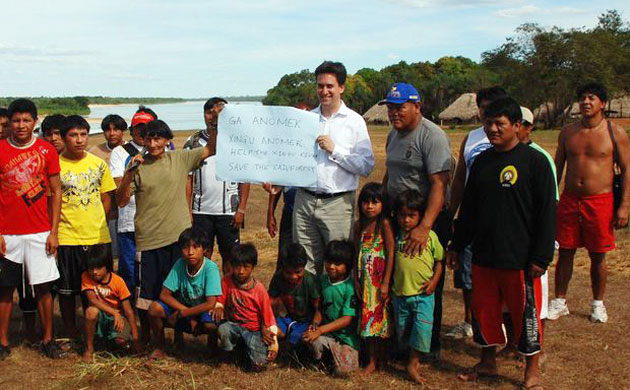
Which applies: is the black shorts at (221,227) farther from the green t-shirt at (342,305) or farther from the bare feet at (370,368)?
the bare feet at (370,368)

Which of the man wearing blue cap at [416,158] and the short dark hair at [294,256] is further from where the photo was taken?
the short dark hair at [294,256]

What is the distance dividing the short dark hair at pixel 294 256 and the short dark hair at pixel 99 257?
154 cm

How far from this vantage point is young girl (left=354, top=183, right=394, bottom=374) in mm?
4664

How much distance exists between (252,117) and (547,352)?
3189mm

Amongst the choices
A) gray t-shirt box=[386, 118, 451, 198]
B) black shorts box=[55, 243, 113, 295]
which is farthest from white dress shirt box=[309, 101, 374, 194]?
black shorts box=[55, 243, 113, 295]

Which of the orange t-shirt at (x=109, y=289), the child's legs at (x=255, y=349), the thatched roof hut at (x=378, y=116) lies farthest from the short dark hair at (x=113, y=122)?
the thatched roof hut at (x=378, y=116)

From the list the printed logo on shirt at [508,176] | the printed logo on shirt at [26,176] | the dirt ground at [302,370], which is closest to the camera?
the printed logo on shirt at [508,176]

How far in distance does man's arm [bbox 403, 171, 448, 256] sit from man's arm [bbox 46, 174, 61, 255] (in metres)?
2.89

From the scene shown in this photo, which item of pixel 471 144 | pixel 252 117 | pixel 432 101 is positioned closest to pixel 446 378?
pixel 471 144

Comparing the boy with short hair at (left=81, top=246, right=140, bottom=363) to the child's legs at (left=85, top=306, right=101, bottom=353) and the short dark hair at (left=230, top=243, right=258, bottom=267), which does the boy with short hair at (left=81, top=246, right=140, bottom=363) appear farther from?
the short dark hair at (left=230, top=243, right=258, bottom=267)

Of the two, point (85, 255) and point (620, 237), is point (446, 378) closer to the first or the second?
point (85, 255)

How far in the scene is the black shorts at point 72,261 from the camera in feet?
17.1

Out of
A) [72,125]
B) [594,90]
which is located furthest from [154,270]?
[594,90]

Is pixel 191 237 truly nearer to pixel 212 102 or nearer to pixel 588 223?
pixel 212 102
